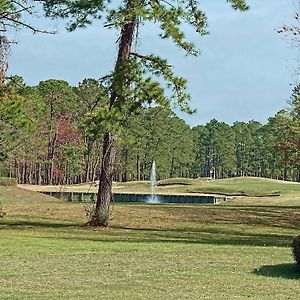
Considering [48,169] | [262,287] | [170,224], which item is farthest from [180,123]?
[262,287]

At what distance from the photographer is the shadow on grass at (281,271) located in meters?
11.9

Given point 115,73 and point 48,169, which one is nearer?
point 115,73

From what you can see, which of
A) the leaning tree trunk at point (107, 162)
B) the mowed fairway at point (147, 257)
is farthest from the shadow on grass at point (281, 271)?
the leaning tree trunk at point (107, 162)

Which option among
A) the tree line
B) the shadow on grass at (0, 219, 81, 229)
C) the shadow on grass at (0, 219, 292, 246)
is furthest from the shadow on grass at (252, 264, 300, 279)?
the shadow on grass at (0, 219, 81, 229)

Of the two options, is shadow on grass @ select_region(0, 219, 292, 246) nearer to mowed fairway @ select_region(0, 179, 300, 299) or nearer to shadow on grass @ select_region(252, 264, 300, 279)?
mowed fairway @ select_region(0, 179, 300, 299)

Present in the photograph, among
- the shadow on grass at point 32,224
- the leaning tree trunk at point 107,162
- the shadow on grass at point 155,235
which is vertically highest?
the leaning tree trunk at point 107,162

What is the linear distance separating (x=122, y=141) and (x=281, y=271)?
881cm

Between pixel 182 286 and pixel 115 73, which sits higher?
pixel 115 73

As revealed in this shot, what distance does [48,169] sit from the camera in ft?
245

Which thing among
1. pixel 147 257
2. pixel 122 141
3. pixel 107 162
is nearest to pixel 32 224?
pixel 107 162

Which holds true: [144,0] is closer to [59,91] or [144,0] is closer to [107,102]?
[107,102]

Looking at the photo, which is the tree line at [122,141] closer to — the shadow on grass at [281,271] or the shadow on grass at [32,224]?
the shadow on grass at [32,224]

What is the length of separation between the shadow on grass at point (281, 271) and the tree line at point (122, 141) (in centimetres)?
760

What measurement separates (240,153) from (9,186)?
63.9 meters
